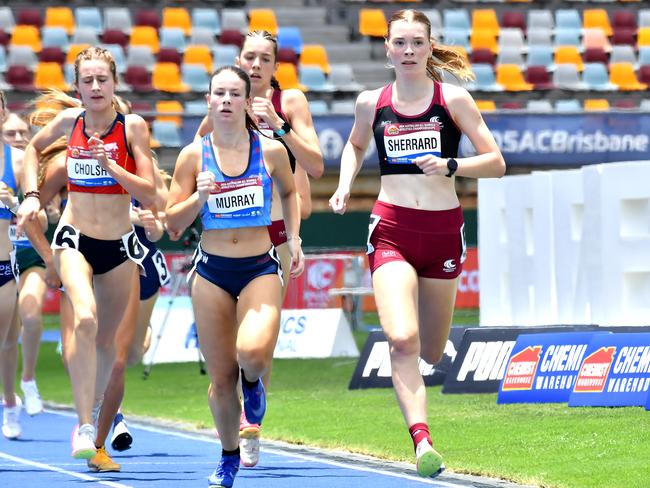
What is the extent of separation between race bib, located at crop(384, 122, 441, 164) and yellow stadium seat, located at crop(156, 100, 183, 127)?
18.3m

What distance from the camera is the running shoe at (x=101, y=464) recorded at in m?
8.97

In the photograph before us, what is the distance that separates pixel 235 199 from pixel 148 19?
75.2ft

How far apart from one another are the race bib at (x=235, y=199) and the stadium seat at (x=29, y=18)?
22.5m

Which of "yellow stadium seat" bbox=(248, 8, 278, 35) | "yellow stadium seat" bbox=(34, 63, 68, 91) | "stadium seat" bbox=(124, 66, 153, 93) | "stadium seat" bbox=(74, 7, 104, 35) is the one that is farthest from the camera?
"yellow stadium seat" bbox=(248, 8, 278, 35)

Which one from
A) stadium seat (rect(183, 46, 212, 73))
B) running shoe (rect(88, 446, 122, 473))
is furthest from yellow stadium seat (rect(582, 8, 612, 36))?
running shoe (rect(88, 446, 122, 473))

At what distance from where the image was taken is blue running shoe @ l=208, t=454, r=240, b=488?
757 centimetres

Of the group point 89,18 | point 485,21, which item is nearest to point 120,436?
point 89,18

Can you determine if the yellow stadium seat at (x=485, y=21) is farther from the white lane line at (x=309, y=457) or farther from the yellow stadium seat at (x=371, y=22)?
the white lane line at (x=309, y=457)

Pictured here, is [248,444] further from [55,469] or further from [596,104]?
[596,104]

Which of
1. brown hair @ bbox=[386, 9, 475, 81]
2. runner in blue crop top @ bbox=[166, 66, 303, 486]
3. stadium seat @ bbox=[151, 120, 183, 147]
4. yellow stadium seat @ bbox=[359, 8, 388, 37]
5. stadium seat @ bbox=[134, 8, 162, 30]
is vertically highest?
brown hair @ bbox=[386, 9, 475, 81]

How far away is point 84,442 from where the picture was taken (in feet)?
26.9

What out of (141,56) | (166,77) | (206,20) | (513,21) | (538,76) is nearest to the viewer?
(166,77)

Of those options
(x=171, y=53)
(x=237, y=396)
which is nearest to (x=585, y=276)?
(x=237, y=396)

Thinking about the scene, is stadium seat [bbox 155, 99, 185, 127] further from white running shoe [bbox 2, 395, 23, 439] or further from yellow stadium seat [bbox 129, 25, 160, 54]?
white running shoe [bbox 2, 395, 23, 439]
